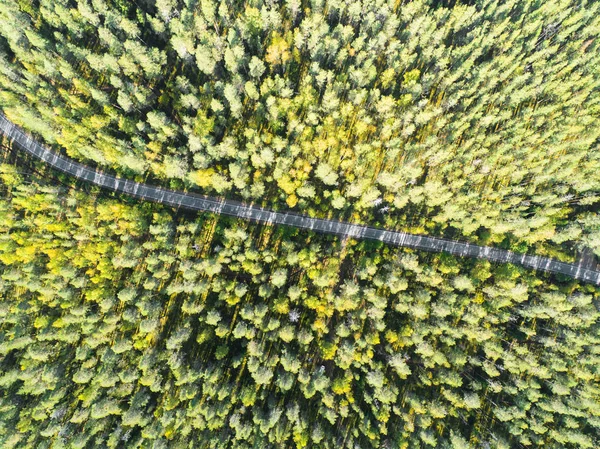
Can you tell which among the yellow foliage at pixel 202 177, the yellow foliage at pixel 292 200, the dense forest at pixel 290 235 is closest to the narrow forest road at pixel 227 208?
the dense forest at pixel 290 235

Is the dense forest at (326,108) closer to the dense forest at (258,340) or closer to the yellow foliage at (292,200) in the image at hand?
the yellow foliage at (292,200)

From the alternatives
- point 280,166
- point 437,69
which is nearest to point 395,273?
point 280,166

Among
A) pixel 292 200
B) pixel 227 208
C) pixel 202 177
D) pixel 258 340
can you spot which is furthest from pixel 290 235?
pixel 258 340

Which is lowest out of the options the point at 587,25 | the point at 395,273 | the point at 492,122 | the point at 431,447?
the point at 431,447

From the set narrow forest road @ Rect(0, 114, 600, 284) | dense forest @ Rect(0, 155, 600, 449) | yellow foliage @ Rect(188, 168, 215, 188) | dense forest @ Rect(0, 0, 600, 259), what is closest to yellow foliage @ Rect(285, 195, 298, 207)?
dense forest @ Rect(0, 0, 600, 259)

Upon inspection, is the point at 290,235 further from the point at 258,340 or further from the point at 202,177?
the point at 258,340

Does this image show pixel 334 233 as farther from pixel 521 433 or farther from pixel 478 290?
pixel 521 433

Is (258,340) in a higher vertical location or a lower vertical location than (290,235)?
lower
